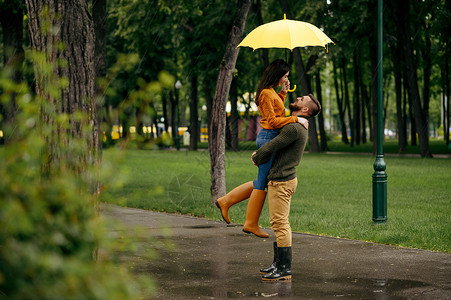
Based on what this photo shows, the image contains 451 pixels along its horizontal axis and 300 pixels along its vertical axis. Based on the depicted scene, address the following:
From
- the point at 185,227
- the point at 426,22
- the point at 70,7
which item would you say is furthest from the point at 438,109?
the point at 70,7

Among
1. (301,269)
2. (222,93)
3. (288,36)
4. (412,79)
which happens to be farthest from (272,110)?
(412,79)

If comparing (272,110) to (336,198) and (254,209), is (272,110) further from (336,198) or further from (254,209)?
(336,198)

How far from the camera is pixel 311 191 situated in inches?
659

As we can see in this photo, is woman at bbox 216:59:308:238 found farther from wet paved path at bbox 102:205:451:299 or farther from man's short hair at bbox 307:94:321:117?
wet paved path at bbox 102:205:451:299

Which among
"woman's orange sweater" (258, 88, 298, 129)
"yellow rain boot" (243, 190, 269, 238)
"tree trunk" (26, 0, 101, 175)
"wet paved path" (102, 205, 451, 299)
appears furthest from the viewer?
"yellow rain boot" (243, 190, 269, 238)

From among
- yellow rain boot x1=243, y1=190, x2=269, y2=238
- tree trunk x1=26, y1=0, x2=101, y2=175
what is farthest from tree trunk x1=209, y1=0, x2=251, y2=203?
tree trunk x1=26, y1=0, x2=101, y2=175

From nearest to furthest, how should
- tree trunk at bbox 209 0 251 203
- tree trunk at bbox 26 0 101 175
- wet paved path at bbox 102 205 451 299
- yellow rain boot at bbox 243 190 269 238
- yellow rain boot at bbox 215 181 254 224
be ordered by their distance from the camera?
tree trunk at bbox 26 0 101 175, wet paved path at bbox 102 205 451 299, yellow rain boot at bbox 243 190 269 238, yellow rain boot at bbox 215 181 254 224, tree trunk at bbox 209 0 251 203

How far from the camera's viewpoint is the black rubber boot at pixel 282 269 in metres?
6.41

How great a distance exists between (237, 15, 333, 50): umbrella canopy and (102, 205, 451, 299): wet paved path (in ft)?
8.56

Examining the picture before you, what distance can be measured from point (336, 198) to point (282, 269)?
8.90 meters

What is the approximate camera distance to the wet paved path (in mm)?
5910

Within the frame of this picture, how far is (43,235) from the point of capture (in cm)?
230

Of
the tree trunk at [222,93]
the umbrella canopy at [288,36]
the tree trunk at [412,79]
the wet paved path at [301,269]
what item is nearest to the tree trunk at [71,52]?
the wet paved path at [301,269]

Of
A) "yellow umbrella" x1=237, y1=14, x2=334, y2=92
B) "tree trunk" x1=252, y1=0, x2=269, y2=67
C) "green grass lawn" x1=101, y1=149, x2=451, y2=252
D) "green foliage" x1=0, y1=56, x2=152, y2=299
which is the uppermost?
"tree trunk" x1=252, y1=0, x2=269, y2=67
